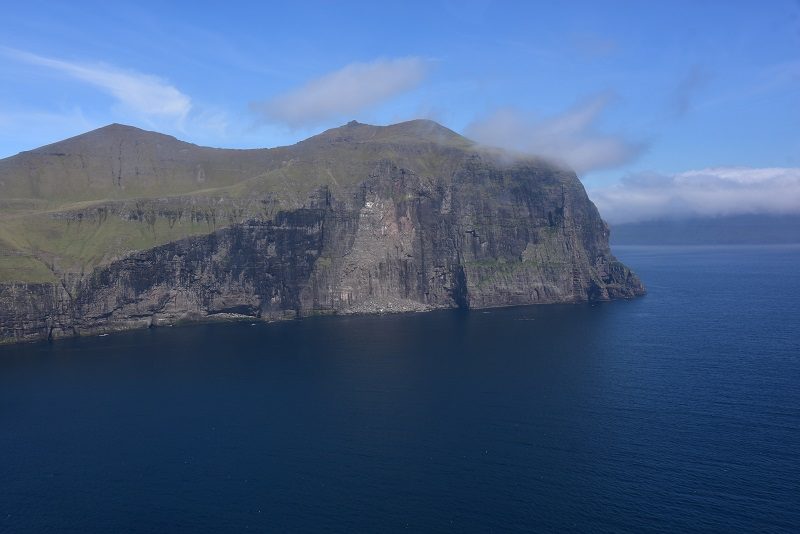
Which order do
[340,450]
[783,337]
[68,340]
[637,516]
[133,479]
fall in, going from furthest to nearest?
[68,340] → [783,337] → [340,450] → [133,479] → [637,516]

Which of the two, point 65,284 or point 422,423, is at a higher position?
point 65,284

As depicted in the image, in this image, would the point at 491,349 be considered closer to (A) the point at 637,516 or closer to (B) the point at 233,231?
(A) the point at 637,516

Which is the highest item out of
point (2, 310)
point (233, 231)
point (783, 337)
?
point (233, 231)

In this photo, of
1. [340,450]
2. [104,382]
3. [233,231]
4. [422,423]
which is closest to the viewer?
[340,450]

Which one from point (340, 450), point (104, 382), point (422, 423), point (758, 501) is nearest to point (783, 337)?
point (758, 501)

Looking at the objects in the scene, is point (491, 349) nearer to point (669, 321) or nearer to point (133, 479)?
point (669, 321)

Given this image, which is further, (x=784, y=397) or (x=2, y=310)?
(x=2, y=310)
